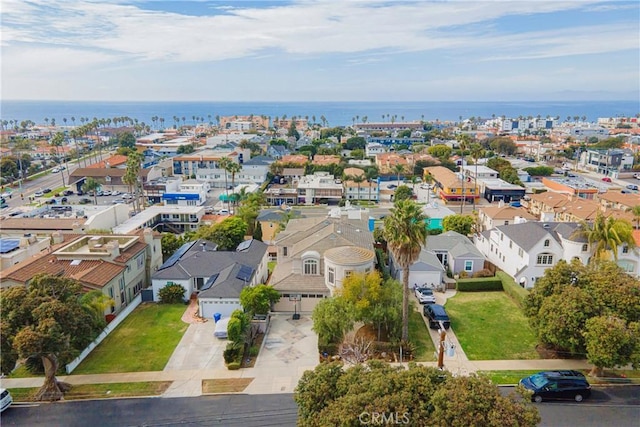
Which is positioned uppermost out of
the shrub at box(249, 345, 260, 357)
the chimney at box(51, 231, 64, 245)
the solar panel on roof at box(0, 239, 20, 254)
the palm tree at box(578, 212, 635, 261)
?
the palm tree at box(578, 212, 635, 261)

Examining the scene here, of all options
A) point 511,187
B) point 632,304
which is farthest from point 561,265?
point 511,187

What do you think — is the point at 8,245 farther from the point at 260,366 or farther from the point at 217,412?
the point at 217,412

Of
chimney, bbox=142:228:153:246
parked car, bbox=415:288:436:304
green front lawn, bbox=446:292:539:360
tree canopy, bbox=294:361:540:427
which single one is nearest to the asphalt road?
green front lawn, bbox=446:292:539:360

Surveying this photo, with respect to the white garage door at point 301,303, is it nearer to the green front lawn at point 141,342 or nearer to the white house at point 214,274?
the white house at point 214,274

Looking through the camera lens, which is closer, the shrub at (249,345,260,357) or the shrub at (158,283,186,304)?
the shrub at (249,345,260,357)

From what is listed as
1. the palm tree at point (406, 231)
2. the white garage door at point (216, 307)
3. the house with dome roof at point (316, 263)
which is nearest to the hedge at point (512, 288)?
the house with dome roof at point (316, 263)

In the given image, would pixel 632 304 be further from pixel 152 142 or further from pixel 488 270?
pixel 152 142

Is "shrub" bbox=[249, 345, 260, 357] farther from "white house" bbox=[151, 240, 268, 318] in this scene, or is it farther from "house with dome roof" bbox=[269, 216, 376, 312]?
"house with dome roof" bbox=[269, 216, 376, 312]
